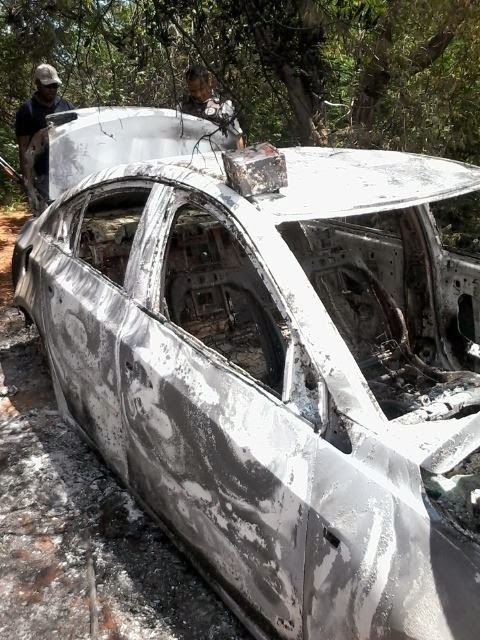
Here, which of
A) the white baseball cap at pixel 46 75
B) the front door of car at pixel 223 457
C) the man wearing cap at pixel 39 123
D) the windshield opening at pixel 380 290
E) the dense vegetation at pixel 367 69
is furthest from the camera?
the white baseball cap at pixel 46 75

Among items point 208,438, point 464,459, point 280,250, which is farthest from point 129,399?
point 464,459

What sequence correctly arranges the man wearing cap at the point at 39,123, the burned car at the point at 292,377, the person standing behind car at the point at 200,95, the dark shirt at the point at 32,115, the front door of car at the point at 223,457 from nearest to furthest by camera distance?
the burned car at the point at 292,377
the front door of car at the point at 223,457
the man wearing cap at the point at 39,123
the person standing behind car at the point at 200,95
the dark shirt at the point at 32,115

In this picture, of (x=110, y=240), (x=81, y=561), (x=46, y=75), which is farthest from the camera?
(x=46, y=75)

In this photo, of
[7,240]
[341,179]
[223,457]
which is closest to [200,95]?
[341,179]

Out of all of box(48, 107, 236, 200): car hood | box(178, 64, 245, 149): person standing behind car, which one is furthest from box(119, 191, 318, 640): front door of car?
box(178, 64, 245, 149): person standing behind car

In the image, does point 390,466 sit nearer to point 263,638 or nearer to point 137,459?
point 263,638

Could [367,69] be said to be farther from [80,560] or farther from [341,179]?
[80,560]

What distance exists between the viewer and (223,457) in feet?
6.09

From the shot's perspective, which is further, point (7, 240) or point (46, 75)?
point (7, 240)

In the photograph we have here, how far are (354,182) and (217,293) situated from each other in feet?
4.01

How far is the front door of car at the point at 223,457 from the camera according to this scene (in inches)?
65.7

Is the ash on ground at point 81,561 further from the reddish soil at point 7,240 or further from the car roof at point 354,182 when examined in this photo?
the reddish soil at point 7,240

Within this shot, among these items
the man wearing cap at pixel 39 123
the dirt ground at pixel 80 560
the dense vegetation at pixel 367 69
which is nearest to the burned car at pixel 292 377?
the dirt ground at pixel 80 560

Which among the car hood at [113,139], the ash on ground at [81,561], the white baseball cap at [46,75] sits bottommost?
the ash on ground at [81,561]
